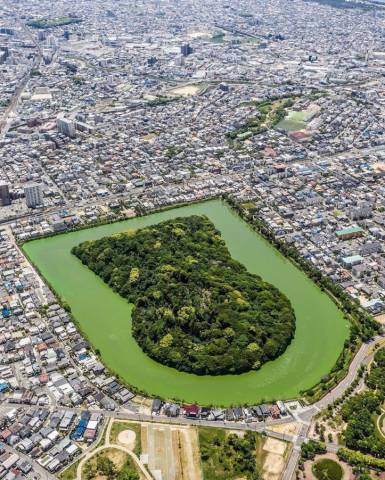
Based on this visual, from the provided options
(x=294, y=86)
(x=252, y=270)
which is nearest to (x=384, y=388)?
(x=252, y=270)

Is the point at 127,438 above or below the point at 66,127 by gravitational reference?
above

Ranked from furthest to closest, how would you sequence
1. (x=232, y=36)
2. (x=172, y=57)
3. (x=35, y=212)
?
1. (x=232, y=36)
2. (x=172, y=57)
3. (x=35, y=212)

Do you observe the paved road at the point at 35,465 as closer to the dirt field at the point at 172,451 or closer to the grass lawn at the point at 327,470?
the dirt field at the point at 172,451

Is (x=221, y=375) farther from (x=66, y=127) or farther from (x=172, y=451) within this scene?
(x=66, y=127)

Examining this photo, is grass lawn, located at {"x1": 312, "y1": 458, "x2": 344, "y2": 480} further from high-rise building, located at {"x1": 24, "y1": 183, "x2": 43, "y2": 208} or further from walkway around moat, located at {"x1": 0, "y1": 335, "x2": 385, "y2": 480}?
high-rise building, located at {"x1": 24, "y1": 183, "x2": 43, "y2": 208}

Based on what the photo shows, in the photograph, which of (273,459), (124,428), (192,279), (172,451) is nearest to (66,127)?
→ (192,279)

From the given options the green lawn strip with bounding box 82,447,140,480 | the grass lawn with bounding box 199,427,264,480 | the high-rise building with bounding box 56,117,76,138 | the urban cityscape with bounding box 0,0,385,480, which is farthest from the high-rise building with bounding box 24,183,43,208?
the grass lawn with bounding box 199,427,264,480

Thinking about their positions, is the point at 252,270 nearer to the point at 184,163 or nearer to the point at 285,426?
the point at 285,426
